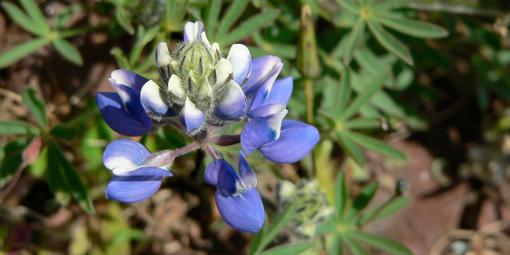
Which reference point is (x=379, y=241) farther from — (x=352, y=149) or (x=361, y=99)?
(x=361, y=99)

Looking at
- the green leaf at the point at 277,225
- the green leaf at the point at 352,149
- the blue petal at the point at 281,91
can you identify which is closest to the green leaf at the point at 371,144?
the green leaf at the point at 352,149

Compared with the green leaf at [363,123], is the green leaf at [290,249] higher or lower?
lower

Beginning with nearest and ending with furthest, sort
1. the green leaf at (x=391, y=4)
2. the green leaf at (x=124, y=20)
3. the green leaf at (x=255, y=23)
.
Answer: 1. the green leaf at (x=124, y=20)
2. the green leaf at (x=255, y=23)
3. the green leaf at (x=391, y=4)

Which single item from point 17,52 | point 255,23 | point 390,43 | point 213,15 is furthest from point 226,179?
point 17,52

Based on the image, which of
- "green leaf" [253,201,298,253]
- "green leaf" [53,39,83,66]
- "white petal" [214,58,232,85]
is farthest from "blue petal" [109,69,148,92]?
"green leaf" [53,39,83,66]

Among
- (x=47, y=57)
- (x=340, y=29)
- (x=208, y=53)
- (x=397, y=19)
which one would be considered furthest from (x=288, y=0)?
(x=208, y=53)

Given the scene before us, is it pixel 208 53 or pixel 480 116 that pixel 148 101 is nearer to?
pixel 208 53

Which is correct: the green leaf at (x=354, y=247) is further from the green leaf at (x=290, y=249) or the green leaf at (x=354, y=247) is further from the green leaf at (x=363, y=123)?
the green leaf at (x=363, y=123)
